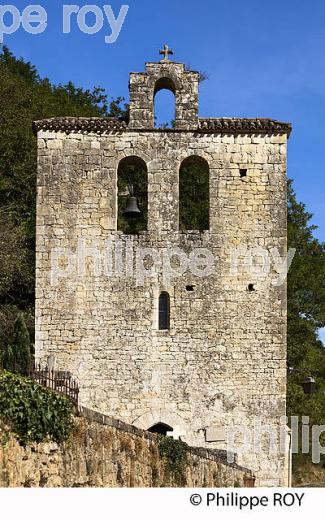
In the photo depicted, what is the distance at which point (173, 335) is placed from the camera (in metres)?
18.5

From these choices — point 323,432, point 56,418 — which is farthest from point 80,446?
point 323,432

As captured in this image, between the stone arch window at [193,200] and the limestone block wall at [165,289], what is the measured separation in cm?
1010

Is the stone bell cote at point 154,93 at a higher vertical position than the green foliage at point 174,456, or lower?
higher

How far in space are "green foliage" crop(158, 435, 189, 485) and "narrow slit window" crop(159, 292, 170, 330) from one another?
3223 millimetres

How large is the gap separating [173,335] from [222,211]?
2819 millimetres

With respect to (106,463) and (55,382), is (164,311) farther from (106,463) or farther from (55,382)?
(106,463)

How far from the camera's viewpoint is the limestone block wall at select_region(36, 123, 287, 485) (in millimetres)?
18359

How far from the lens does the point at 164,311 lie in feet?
61.3

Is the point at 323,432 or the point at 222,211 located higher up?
the point at 222,211

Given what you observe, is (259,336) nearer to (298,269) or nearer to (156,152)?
(156,152)

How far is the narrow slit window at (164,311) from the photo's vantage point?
18.6 metres

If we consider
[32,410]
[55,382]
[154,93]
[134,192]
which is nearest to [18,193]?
[134,192]

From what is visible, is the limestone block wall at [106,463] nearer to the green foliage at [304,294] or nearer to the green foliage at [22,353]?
the green foliage at [22,353]

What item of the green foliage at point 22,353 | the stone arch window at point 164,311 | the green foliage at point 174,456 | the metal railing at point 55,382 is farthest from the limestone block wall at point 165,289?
the green foliage at point 174,456
